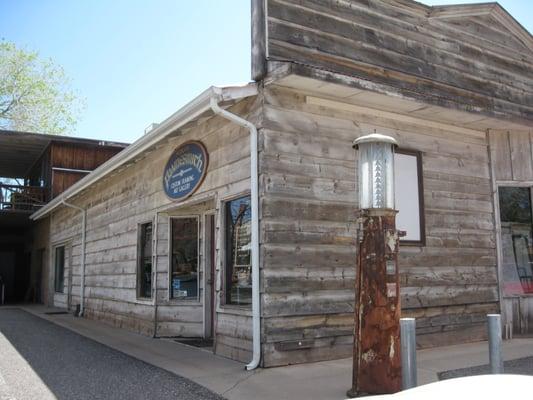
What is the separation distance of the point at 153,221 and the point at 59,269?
923cm

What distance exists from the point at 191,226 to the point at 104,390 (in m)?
3.82

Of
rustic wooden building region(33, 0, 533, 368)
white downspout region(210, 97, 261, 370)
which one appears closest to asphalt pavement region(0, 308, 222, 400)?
white downspout region(210, 97, 261, 370)

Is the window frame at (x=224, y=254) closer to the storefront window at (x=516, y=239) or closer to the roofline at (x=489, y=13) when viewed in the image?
the roofline at (x=489, y=13)

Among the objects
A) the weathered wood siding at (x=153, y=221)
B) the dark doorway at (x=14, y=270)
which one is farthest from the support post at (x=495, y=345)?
the dark doorway at (x=14, y=270)

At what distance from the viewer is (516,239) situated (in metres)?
8.61

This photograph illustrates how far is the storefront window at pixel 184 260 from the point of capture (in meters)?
8.69

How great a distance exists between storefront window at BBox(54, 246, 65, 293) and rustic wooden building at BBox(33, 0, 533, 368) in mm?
6817

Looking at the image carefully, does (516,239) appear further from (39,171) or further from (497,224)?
(39,171)

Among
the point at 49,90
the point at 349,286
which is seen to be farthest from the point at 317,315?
the point at 49,90

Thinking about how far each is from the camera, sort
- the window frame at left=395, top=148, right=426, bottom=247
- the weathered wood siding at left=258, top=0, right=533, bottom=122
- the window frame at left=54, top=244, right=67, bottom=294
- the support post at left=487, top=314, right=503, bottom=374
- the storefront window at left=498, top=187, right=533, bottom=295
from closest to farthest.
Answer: the support post at left=487, top=314, right=503, bottom=374 < the weathered wood siding at left=258, top=0, right=533, bottom=122 < the window frame at left=395, top=148, right=426, bottom=247 < the storefront window at left=498, top=187, right=533, bottom=295 < the window frame at left=54, top=244, right=67, bottom=294

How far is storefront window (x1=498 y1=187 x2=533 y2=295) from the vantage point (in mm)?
8508

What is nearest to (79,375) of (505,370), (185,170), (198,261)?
(198,261)

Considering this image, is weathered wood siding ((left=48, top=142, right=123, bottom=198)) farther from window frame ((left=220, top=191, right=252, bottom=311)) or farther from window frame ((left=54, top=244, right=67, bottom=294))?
window frame ((left=220, top=191, right=252, bottom=311))

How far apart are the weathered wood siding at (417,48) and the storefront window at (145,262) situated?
463cm
